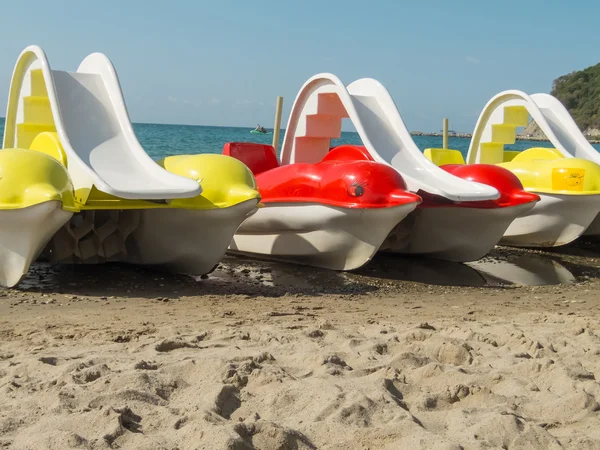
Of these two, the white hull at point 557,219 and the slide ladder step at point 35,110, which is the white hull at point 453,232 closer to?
the white hull at point 557,219

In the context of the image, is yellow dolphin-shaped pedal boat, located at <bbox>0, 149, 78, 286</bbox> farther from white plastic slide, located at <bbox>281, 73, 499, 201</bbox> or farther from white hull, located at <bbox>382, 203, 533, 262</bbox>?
white hull, located at <bbox>382, 203, 533, 262</bbox>

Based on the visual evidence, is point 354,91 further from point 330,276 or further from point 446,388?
point 446,388

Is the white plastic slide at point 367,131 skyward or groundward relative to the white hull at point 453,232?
skyward

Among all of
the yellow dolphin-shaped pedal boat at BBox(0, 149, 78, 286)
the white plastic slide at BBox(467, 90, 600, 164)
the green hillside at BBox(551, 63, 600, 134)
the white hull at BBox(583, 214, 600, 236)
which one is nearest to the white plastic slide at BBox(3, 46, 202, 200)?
the yellow dolphin-shaped pedal boat at BBox(0, 149, 78, 286)

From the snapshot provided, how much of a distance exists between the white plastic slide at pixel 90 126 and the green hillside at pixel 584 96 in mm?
74389

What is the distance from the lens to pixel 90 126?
7.05m

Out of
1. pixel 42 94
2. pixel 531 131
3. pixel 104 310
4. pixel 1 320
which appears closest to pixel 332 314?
pixel 104 310

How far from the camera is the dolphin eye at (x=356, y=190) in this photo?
24.4 feet

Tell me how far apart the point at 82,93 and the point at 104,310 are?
8.69ft

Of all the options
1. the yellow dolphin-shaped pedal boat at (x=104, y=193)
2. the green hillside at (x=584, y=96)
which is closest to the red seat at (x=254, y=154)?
the yellow dolphin-shaped pedal boat at (x=104, y=193)

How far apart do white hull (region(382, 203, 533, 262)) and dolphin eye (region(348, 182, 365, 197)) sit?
139 centimetres

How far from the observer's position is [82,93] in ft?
24.0

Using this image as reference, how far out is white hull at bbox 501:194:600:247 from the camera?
9.50 m

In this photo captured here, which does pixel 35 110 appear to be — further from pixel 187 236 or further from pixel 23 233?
pixel 23 233
